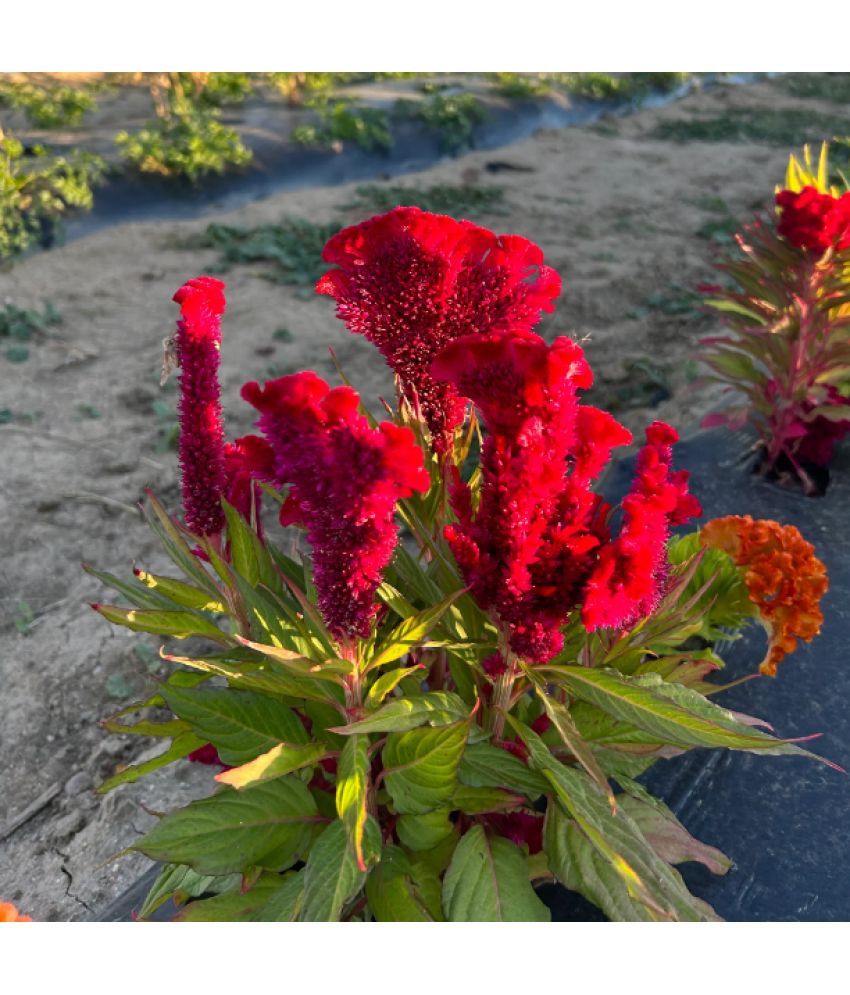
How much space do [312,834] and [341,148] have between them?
22.7 ft

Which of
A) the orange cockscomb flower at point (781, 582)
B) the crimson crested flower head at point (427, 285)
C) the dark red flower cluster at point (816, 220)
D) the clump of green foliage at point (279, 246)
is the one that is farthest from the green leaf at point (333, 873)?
the clump of green foliage at point (279, 246)

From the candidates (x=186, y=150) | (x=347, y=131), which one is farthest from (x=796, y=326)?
(x=347, y=131)

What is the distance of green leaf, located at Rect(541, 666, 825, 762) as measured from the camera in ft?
3.45

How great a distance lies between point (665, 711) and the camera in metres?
1.07

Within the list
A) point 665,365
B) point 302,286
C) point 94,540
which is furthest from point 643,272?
point 94,540

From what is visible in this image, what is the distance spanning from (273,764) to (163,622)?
1.12ft

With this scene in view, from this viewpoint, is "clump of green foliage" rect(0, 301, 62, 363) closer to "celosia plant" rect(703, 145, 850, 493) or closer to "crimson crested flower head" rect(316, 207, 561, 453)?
"celosia plant" rect(703, 145, 850, 493)

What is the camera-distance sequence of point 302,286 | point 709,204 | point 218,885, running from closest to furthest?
point 218,885 < point 302,286 < point 709,204

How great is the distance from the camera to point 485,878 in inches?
46.5

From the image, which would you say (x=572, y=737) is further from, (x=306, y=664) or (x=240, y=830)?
(x=240, y=830)

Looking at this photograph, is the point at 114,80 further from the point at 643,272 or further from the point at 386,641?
the point at 386,641

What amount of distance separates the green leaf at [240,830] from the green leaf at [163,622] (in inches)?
9.4

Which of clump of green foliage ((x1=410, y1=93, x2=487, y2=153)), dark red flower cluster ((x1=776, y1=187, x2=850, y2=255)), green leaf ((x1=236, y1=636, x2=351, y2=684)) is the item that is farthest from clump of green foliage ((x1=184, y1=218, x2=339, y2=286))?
green leaf ((x1=236, y1=636, x2=351, y2=684))

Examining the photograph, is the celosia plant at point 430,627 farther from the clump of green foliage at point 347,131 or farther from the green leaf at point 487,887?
the clump of green foliage at point 347,131
